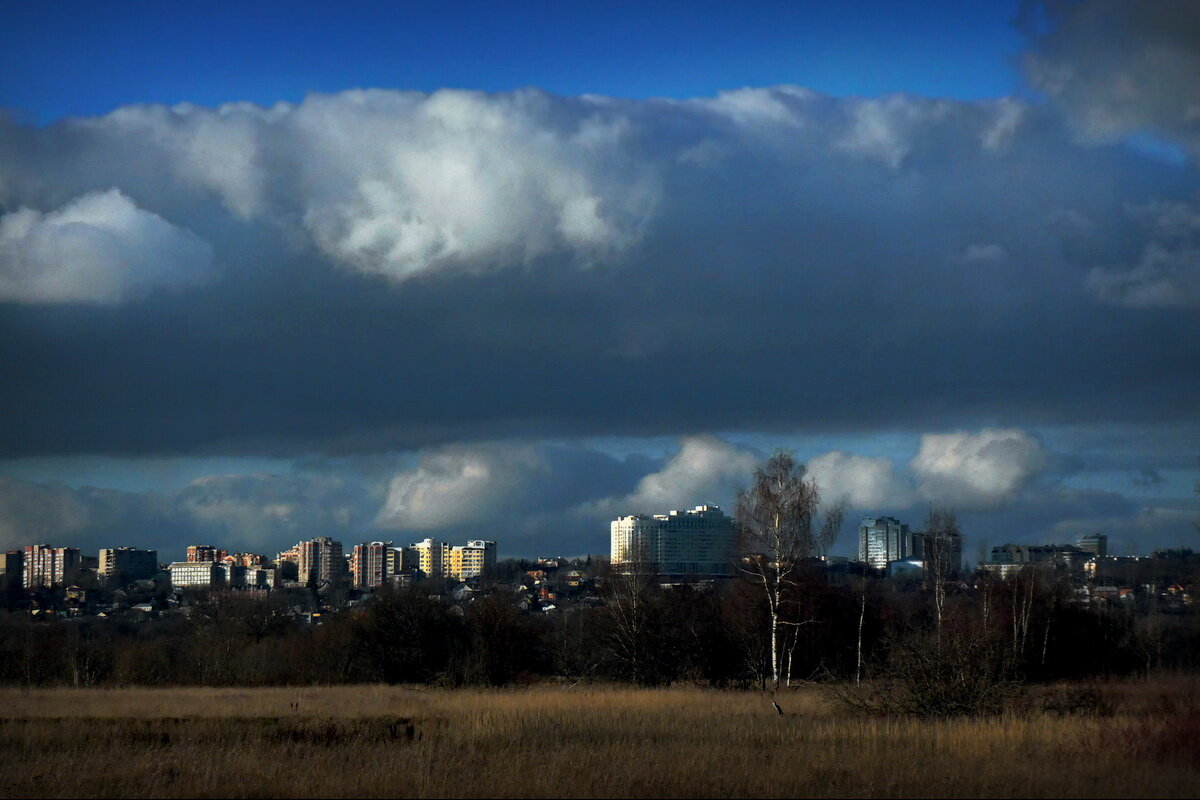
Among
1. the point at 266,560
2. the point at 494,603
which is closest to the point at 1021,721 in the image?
the point at 494,603

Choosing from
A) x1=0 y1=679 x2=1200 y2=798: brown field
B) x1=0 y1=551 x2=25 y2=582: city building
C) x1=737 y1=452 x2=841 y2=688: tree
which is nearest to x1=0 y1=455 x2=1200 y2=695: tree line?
x1=737 y1=452 x2=841 y2=688: tree

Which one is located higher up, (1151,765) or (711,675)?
(1151,765)

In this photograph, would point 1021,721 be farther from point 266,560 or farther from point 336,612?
point 266,560

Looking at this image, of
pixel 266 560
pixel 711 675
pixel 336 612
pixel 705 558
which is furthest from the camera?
pixel 266 560

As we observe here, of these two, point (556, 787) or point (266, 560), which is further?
point (266, 560)

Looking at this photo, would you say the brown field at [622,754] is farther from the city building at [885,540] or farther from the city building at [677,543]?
the city building at [885,540]

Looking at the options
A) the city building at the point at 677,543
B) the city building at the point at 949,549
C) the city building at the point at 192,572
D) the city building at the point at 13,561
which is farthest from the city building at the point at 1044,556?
the city building at the point at 13,561

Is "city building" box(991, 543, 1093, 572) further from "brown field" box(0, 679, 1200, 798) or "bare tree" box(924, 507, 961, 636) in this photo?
"brown field" box(0, 679, 1200, 798)
